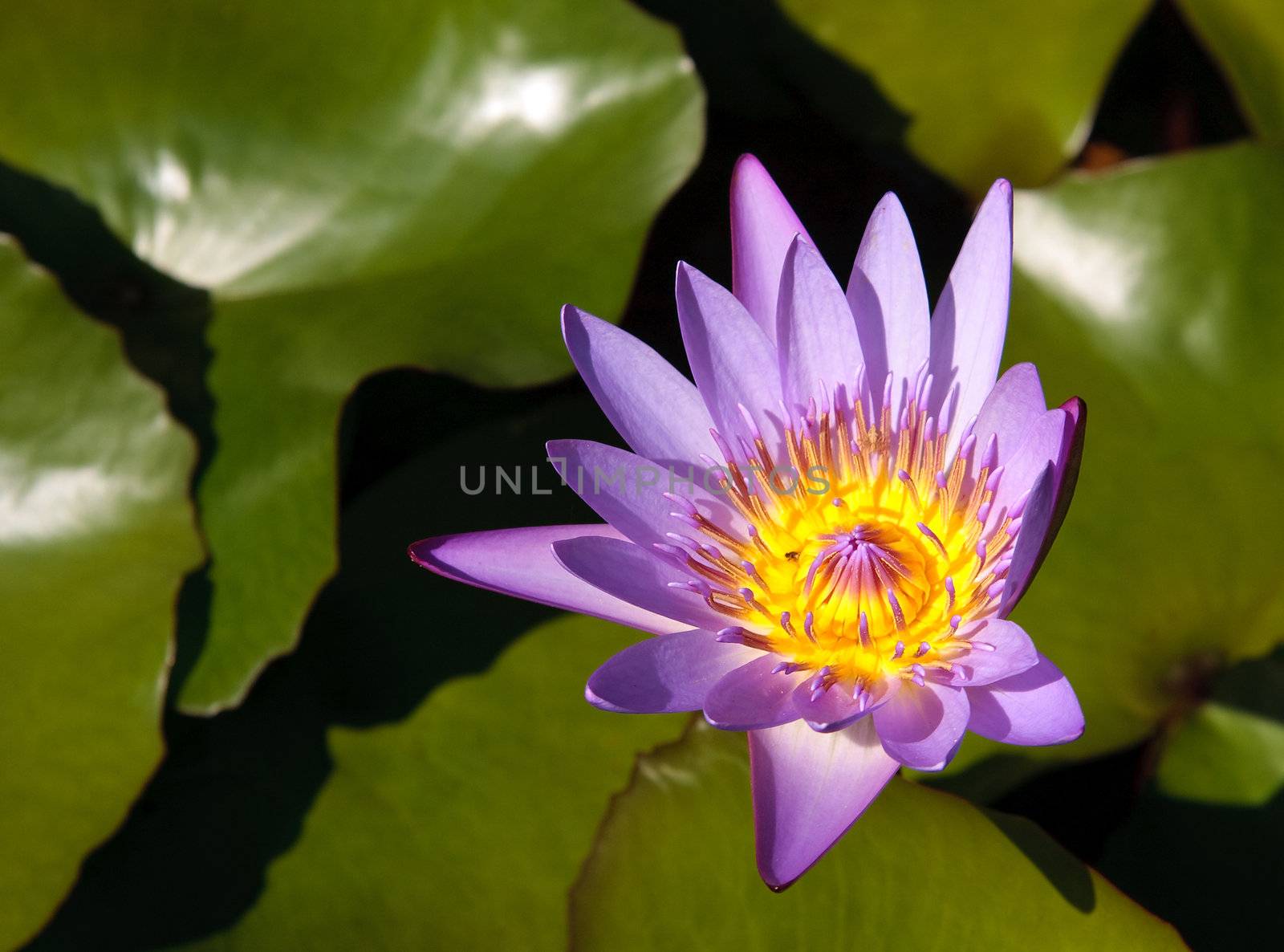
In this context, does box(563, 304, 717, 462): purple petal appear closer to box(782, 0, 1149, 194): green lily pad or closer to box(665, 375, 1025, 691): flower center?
box(665, 375, 1025, 691): flower center

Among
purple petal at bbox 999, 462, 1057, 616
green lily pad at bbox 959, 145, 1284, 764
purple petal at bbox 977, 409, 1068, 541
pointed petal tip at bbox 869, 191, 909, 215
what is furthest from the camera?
green lily pad at bbox 959, 145, 1284, 764

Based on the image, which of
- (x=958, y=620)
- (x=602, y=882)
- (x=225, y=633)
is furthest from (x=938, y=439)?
(x=225, y=633)

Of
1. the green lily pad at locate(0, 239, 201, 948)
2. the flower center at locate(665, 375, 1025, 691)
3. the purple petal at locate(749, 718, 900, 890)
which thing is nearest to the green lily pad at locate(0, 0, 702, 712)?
the green lily pad at locate(0, 239, 201, 948)

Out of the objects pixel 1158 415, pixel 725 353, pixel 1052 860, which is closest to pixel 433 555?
pixel 725 353

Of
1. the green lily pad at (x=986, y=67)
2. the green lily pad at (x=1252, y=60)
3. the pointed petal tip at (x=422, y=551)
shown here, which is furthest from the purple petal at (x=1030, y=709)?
the green lily pad at (x=1252, y=60)

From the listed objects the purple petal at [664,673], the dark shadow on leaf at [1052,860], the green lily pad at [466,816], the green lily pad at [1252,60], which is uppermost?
the green lily pad at [1252,60]

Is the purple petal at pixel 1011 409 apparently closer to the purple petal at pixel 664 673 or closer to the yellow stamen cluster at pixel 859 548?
the yellow stamen cluster at pixel 859 548
